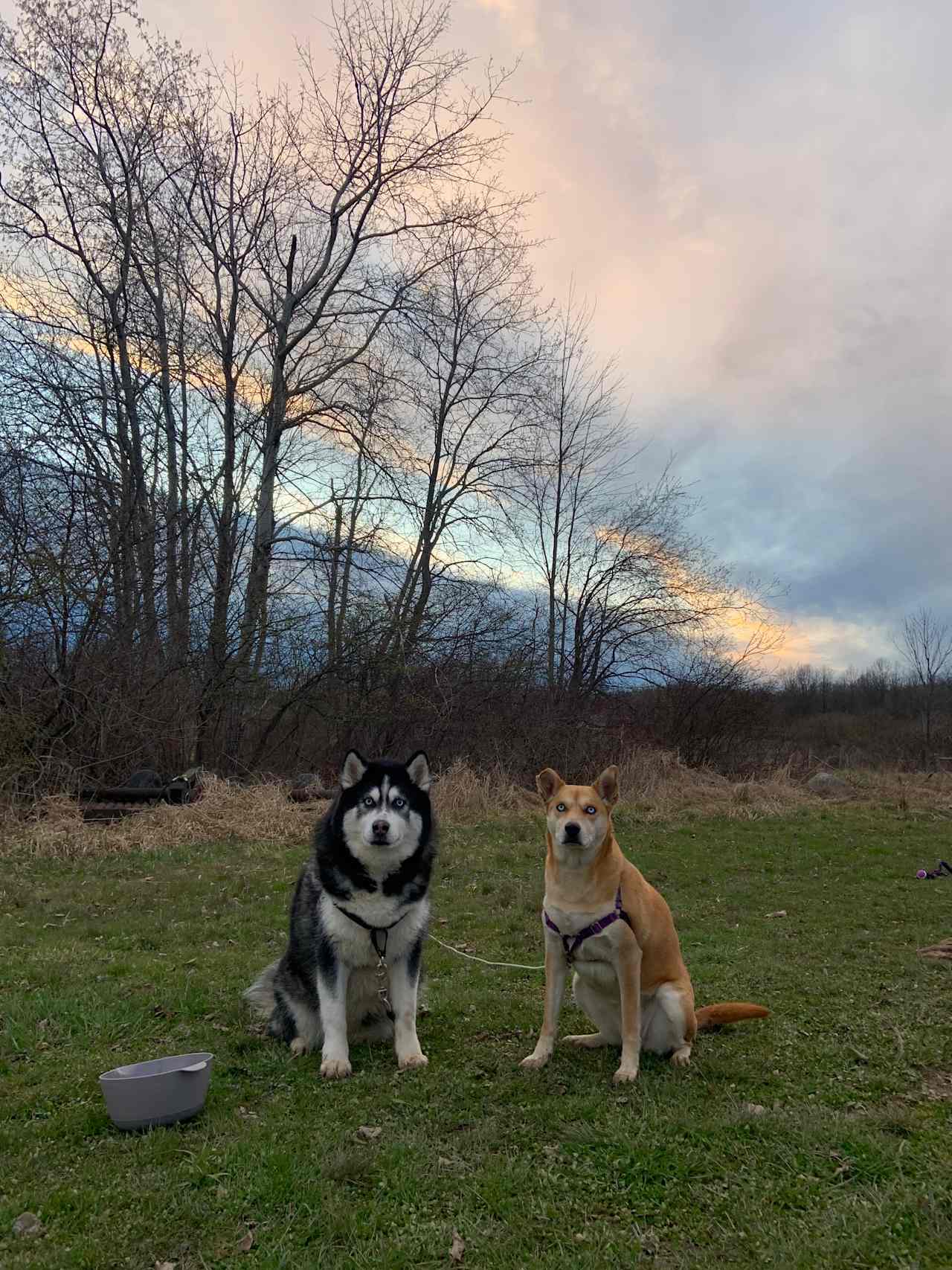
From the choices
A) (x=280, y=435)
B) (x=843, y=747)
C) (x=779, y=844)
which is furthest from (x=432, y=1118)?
(x=843, y=747)

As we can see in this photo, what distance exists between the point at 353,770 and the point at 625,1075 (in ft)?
6.86

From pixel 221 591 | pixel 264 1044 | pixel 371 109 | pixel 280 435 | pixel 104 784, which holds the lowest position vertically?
pixel 264 1044

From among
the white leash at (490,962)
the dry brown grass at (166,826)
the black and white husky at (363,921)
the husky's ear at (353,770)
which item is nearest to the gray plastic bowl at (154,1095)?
the black and white husky at (363,921)

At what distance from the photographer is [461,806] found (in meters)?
14.1

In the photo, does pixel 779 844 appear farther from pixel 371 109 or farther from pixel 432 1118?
pixel 371 109

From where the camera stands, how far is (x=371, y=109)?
1750 centimetres

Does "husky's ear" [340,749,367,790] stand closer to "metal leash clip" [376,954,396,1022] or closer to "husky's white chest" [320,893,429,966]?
"husky's white chest" [320,893,429,966]

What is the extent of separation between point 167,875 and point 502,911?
4.03 m

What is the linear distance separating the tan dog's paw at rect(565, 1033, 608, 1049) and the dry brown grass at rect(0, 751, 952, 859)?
7.60 m

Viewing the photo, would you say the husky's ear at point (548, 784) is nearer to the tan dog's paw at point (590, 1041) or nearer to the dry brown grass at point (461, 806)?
the tan dog's paw at point (590, 1041)

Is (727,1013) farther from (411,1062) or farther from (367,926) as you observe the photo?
(367,926)

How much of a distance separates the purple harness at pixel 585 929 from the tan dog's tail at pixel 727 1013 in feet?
2.73

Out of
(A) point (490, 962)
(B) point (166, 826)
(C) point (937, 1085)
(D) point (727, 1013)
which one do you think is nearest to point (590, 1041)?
(D) point (727, 1013)

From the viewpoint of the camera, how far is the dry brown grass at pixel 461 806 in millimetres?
10938
